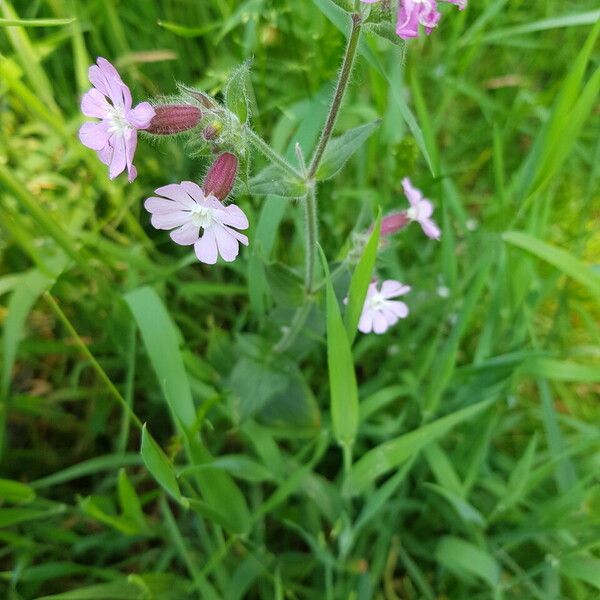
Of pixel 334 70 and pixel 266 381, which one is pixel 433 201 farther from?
pixel 266 381

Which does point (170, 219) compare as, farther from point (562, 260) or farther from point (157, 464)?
point (562, 260)

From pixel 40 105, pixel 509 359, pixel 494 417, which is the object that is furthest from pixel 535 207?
pixel 40 105

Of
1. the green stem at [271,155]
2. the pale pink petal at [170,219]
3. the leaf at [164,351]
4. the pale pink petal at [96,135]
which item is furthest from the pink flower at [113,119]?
the leaf at [164,351]

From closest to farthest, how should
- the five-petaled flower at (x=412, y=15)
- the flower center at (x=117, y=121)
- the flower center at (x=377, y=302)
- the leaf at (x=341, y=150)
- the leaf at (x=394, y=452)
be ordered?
the five-petaled flower at (x=412, y=15) → the flower center at (x=117, y=121) → the leaf at (x=341, y=150) → the leaf at (x=394, y=452) → the flower center at (x=377, y=302)

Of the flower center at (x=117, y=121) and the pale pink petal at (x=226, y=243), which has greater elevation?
the flower center at (x=117, y=121)

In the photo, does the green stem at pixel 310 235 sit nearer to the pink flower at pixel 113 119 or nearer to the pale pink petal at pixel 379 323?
the pale pink petal at pixel 379 323
